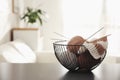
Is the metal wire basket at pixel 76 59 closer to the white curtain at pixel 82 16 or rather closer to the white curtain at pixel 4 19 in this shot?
the white curtain at pixel 4 19

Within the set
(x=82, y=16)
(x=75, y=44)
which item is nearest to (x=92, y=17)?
(x=82, y=16)

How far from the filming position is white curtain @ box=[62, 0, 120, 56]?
442 centimetres

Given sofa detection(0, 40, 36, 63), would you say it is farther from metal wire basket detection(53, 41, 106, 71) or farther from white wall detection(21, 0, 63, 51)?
white wall detection(21, 0, 63, 51)

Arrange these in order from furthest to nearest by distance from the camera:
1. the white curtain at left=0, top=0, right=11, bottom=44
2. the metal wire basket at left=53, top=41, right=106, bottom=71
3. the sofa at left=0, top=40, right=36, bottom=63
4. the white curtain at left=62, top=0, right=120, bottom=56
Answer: the white curtain at left=62, top=0, right=120, bottom=56 → the white curtain at left=0, top=0, right=11, bottom=44 → the sofa at left=0, top=40, right=36, bottom=63 → the metal wire basket at left=53, top=41, right=106, bottom=71

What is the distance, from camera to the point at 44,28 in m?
4.50

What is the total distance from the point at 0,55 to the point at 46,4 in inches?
104

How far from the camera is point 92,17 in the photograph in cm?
448

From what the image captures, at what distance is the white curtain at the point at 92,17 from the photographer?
442cm

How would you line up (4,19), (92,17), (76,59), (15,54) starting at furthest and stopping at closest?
(92,17) < (4,19) < (15,54) < (76,59)

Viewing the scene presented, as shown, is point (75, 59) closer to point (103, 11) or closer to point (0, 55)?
point (0, 55)

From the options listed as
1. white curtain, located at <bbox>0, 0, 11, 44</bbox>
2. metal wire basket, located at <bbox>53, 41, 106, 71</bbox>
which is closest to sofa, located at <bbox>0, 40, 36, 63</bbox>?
white curtain, located at <bbox>0, 0, 11, 44</bbox>

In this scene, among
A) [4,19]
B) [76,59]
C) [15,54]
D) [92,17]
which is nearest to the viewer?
[76,59]

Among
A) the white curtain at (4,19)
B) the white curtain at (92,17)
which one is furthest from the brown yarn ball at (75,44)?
the white curtain at (92,17)

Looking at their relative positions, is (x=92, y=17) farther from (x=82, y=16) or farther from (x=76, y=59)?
(x=76, y=59)
